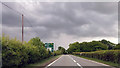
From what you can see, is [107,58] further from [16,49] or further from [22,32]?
[16,49]

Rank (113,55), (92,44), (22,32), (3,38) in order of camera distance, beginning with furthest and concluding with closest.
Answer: (92,44)
(22,32)
(113,55)
(3,38)

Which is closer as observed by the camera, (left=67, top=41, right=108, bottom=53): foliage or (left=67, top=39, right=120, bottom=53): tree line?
(left=67, top=41, right=108, bottom=53): foliage

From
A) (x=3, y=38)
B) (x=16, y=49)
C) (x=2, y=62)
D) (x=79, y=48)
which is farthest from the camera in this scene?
(x=79, y=48)

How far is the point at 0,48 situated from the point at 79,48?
133 meters

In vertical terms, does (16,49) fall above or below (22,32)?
below

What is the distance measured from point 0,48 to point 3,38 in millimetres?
855

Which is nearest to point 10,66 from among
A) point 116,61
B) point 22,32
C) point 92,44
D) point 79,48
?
point 22,32

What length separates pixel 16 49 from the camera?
1095 cm

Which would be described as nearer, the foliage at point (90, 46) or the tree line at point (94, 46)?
the foliage at point (90, 46)

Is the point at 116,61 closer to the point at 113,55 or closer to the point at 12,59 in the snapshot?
the point at 113,55

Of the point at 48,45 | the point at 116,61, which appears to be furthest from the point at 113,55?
the point at 48,45

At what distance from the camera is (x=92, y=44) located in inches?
4830

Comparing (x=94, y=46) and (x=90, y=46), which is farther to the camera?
(x=90, y=46)

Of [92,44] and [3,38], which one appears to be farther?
[92,44]
